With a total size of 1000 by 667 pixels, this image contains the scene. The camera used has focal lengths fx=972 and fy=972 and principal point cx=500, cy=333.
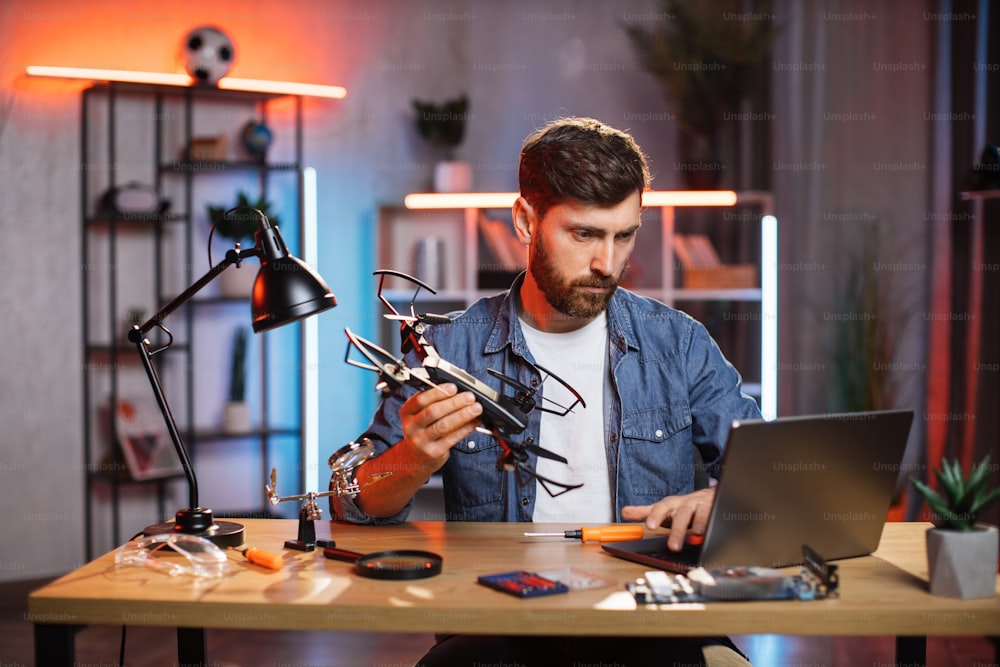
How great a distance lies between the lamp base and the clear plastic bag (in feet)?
0.19

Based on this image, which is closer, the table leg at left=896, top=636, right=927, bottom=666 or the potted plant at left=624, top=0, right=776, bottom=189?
the table leg at left=896, top=636, right=927, bottom=666

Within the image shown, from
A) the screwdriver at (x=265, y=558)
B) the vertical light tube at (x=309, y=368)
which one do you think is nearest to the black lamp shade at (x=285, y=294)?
the screwdriver at (x=265, y=558)

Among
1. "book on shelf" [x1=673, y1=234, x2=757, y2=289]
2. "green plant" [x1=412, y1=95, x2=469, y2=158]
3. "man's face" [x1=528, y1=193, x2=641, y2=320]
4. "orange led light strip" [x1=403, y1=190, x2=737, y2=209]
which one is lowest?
"man's face" [x1=528, y1=193, x2=641, y2=320]

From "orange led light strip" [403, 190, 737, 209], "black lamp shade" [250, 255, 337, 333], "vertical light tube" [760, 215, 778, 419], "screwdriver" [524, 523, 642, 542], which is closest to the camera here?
"black lamp shade" [250, 255, 337, 333]

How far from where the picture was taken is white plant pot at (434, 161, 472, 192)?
415 cm

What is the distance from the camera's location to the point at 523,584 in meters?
1.24

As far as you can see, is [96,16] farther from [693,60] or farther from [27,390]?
[693,60]

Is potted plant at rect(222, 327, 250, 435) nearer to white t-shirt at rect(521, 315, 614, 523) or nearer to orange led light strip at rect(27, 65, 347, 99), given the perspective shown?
orange led light strip at rect(27, 65, 347, 99)

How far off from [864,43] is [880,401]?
5.08ft

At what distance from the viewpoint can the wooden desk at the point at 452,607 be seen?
116 cm

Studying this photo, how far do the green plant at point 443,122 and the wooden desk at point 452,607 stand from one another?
307 cm

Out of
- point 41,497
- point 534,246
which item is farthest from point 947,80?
point 41,497

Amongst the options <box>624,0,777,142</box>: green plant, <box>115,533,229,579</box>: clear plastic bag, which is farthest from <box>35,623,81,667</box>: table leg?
<box>624,0,777,142</box>: green plant

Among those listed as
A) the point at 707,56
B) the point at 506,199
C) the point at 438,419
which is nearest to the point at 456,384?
the point at 438,419
